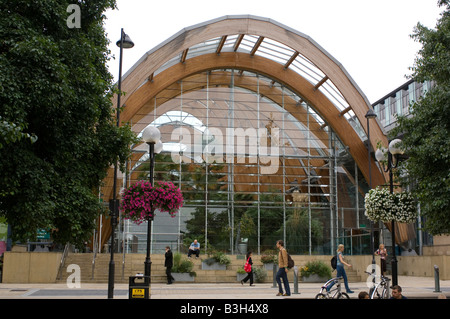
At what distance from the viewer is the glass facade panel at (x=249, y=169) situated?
33094mm

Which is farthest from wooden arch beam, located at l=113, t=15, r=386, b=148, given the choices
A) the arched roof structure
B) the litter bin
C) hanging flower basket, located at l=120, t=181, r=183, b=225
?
the litter bin

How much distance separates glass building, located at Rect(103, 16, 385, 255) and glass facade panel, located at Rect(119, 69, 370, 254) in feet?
Result: 0.23

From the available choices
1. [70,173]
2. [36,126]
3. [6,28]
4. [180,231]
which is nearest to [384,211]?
[70,173]

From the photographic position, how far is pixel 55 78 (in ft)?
38.6

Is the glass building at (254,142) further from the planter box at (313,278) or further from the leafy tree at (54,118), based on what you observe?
the leafy tree at (54,118)

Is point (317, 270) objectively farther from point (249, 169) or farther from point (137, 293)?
point (137, 293)

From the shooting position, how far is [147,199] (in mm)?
13875

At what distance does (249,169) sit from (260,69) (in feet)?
23.4

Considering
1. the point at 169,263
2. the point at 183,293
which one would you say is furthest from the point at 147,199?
the point at 169,263

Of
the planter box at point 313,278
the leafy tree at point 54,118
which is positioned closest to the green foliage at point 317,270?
the planter box at point 313,278

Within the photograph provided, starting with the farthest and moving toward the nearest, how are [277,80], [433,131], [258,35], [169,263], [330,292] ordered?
[277,80], [258,35], [169,263], [433,131], [330,292]

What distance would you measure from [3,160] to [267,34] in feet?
78.2

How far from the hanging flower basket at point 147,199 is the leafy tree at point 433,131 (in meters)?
6.75

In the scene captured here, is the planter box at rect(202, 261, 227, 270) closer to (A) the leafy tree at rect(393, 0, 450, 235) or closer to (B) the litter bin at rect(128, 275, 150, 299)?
(A) the leafy tree at rect(393, 0, 450, 235)
